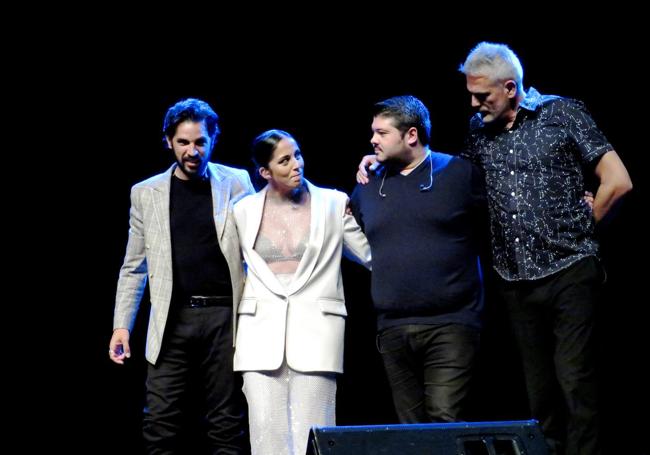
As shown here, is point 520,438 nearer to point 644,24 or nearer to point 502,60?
point 502,60

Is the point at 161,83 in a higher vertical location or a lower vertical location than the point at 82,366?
higher

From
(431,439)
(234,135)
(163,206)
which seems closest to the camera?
(431,439)

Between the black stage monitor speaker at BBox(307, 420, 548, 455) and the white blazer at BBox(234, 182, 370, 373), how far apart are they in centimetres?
91

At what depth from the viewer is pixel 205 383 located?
389 centimetres

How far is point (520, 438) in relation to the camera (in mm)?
2799

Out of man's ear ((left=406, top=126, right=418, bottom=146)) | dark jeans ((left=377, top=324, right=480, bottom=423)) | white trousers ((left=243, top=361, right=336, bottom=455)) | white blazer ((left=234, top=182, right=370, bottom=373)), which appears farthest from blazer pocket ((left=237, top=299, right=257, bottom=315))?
man's ear ((left=406, top=126, right=418, bottom=146))

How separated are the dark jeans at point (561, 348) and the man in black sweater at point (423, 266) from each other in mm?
177

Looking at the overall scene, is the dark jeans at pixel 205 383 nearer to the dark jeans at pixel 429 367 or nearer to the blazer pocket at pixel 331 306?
the blazer pocket at pixel 331 306

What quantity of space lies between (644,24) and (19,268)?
322cm

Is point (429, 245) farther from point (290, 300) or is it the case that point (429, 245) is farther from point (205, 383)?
point (205, 383)

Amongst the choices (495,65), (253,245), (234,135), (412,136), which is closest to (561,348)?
(412,136)

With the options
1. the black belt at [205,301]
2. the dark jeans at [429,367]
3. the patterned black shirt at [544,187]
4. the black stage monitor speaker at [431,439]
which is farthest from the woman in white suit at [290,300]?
the black stage monitor speaker at [431,439]

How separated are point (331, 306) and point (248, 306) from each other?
0.31 m

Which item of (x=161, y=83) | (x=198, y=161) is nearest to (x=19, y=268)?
(x=161, y=83)
